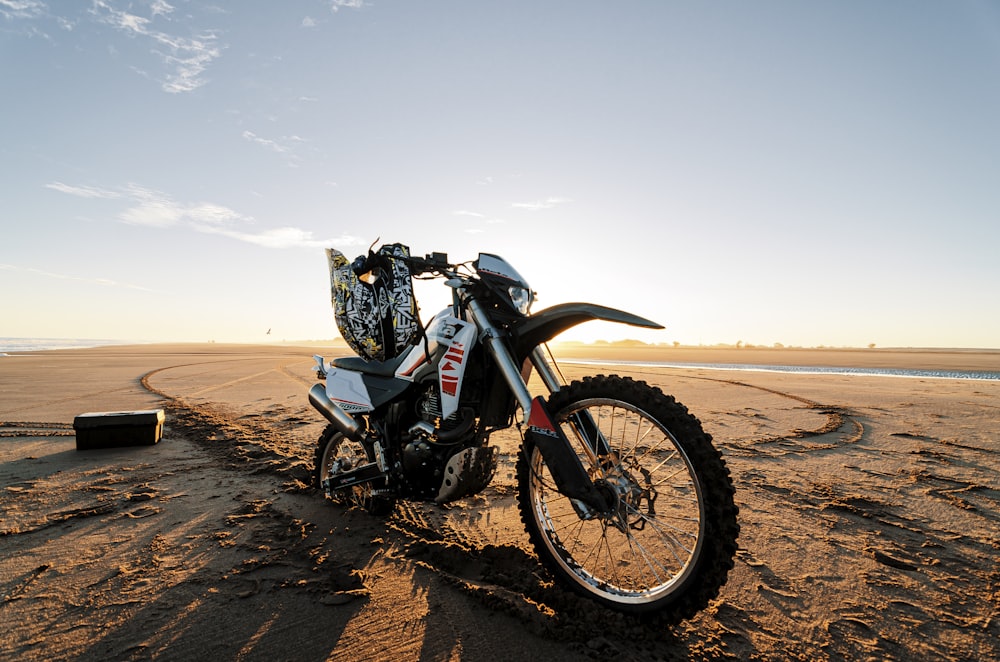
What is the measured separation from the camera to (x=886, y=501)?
11.6 feet

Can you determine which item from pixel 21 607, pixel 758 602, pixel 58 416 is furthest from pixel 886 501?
pixel 58 416

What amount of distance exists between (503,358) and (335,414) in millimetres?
1571

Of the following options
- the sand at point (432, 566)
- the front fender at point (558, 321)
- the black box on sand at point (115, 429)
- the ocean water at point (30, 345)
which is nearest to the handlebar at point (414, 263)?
the front fender at point (558, 321)

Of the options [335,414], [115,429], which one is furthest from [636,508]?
[115,429]

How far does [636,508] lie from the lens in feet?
7.36

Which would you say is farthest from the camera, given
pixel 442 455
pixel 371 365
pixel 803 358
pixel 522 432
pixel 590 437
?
pixel 803 358

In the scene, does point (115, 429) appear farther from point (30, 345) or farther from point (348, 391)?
point (30, 345)

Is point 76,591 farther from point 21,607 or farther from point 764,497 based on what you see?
point 764,497

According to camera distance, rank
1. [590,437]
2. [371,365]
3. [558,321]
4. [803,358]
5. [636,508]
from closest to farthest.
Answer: [636,508]
[590,437]
[558,321]
[371,365]
[803,358]

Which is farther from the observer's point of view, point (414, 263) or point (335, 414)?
point (335, 414)

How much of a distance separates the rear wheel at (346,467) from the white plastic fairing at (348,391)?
308mm

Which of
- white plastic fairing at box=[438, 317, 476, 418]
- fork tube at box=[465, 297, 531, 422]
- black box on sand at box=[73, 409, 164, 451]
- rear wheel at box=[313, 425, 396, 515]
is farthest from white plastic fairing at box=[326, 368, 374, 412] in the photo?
black box on sand at box=[73, 409, 164, 451]

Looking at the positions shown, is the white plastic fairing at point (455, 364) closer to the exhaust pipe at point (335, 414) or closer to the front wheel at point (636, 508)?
the front wheel at point (636, 508)

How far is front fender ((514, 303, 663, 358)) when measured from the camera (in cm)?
237
